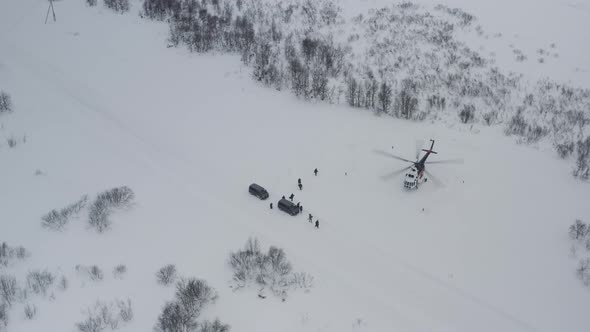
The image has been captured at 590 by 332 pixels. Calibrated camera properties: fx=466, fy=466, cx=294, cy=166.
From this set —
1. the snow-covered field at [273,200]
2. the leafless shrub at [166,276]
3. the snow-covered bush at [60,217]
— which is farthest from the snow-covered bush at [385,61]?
the leafless shrub at [166,276]

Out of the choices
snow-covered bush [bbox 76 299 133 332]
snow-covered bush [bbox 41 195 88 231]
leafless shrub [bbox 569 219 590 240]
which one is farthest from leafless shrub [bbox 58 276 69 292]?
leafless shrub [bbox 569 219 590 240]

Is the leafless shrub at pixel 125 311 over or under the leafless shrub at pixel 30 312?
over

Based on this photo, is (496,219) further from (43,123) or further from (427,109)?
(43,123)

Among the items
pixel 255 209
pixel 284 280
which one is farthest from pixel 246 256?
pixel 255 209

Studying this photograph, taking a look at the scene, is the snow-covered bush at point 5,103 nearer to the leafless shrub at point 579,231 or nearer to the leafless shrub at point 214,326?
the leafless shrub at point 214,326

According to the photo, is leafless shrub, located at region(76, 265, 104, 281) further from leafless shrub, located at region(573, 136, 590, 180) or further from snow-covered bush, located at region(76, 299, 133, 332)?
leafless shrub, located at region(573, 136, 590, 180)

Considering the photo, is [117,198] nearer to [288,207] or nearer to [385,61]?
[288,207]
